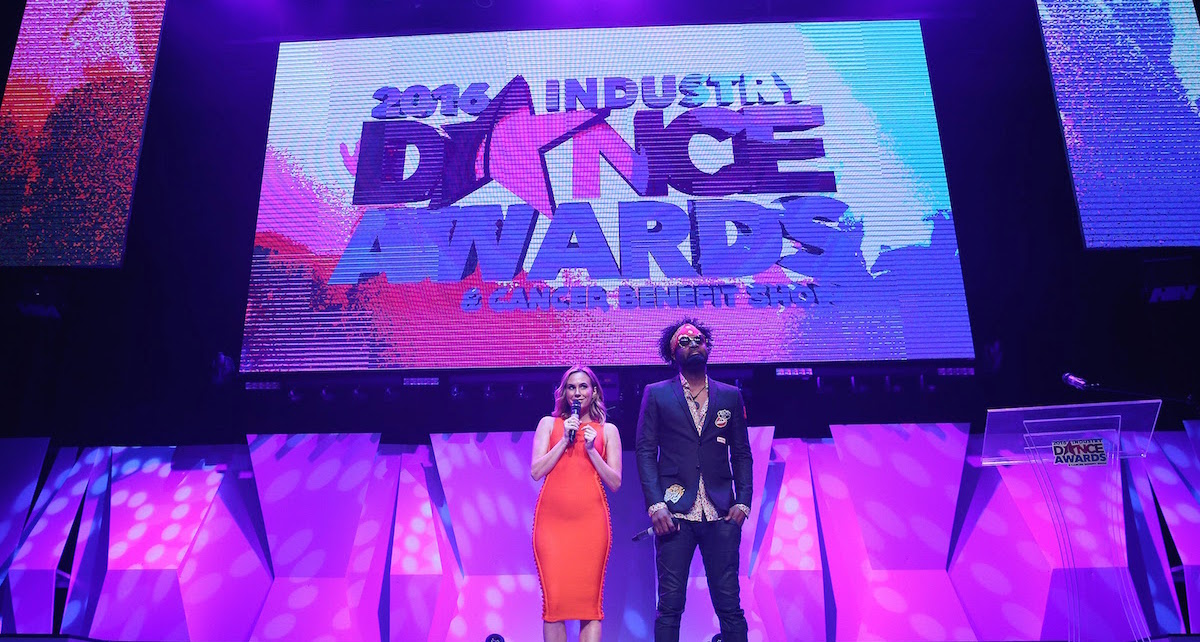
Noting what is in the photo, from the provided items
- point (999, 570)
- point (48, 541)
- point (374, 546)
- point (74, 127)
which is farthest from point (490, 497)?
point (74, 127)

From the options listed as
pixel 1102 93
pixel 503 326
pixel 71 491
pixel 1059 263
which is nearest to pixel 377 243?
pixel 503 326

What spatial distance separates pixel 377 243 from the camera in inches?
191

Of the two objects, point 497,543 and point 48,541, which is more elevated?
point 497,543

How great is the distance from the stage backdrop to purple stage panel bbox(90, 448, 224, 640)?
946mm

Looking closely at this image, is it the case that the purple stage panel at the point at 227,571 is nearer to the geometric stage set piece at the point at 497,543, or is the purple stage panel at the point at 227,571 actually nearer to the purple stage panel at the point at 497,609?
the geometric stage set piece at the point at 497,543

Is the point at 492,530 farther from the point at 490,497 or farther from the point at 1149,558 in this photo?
the point at 1149,558

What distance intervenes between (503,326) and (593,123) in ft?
5.36

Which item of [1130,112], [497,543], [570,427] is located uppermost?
[1130,112]

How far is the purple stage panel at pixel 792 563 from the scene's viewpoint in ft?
13.6

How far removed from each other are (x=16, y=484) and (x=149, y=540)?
1107 mm

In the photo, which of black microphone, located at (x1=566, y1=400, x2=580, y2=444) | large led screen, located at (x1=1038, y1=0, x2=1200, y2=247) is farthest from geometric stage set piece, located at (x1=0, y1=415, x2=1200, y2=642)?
large led screen, located at (x1=1038, y1=0, x2=1200, y2=247)

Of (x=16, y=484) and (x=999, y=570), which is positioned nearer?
(x=999, y=570)

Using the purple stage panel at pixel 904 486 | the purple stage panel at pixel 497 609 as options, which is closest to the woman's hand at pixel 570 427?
the purple stage panel at pixel 497 609

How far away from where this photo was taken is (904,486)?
452 cm
